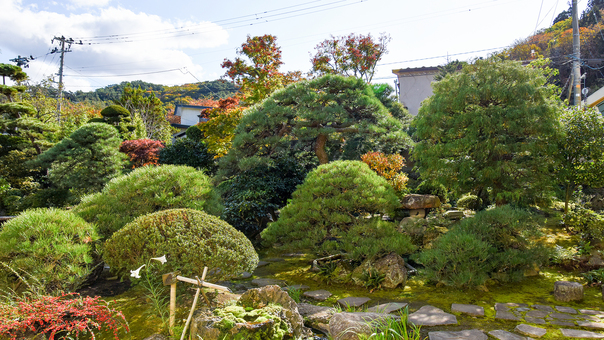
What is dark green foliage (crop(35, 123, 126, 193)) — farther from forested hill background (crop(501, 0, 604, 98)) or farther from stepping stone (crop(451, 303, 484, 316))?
forested hill background (crop(501, 0, 604, 98))

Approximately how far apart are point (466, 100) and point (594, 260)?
9.77 ft

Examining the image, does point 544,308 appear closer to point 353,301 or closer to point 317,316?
point 353,301

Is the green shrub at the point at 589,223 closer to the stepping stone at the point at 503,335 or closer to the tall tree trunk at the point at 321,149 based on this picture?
the stepping stone at the point at 503,335

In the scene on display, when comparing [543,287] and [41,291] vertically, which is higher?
[41,291]

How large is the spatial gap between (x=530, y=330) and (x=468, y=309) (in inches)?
24.1

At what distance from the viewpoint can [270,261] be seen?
6.05 m

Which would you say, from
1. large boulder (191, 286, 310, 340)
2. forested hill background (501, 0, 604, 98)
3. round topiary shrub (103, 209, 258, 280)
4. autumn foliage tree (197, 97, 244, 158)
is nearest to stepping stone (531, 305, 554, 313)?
large boulder (191, 286, 310, 340)

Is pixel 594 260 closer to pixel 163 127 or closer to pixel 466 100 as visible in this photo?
pixel 466 100

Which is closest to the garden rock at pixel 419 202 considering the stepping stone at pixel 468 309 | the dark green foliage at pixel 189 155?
the stepping stone at pixel 468 309

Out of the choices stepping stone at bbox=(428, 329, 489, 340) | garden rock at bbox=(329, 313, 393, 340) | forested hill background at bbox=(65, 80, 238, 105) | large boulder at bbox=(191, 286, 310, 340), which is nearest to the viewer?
large boulder at bbox=(191, 286, 310, 340)

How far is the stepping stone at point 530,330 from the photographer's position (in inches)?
115

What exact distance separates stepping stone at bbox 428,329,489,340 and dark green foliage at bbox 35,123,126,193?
27.1 feet

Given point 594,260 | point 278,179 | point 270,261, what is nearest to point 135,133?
point 278,179

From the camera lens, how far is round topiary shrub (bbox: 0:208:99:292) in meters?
3.14
